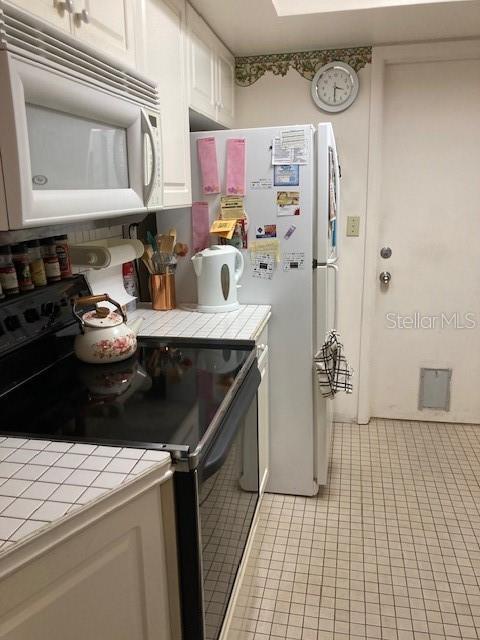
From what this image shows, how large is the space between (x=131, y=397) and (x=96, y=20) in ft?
3.15

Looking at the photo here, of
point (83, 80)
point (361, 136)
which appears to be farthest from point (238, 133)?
point (83, 80)

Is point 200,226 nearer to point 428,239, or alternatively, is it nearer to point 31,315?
point 31,315

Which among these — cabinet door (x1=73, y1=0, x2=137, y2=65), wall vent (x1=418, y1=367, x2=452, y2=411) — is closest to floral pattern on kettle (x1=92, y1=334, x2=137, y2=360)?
cabinet door (x1=73, y1=0, x2=137, y2=65)

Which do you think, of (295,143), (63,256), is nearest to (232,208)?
(295,143)

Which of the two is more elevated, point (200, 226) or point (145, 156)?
point (145, 156)

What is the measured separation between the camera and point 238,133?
2.18 meters

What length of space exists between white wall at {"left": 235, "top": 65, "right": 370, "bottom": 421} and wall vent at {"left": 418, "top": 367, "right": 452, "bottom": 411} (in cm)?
67

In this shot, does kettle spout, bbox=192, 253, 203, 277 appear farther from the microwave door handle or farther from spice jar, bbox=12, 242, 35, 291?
spice jar, bbox=12, 242, 35, 291

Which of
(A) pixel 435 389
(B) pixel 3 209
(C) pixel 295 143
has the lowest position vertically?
(A) pixel 435 389

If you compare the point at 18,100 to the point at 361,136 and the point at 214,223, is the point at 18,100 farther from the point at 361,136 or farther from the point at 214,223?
the point at 361,136

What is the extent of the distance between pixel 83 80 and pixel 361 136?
79.7 inches

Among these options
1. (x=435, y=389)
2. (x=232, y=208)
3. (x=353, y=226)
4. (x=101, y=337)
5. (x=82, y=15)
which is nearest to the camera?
(x=82, y=15)

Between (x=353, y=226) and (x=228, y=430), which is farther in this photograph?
(x=353, y=226)

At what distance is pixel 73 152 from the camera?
1.17 metres
